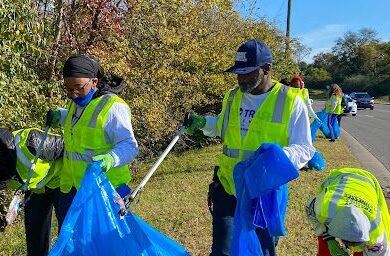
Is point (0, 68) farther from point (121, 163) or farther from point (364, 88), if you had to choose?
point (364, 88)

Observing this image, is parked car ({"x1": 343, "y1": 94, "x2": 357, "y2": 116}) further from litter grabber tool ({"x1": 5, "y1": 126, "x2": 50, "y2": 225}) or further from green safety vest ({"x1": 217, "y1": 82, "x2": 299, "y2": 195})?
litter grabber tool ({"x1": 5, "y1": 126, "x2": 50, "y2": 225})

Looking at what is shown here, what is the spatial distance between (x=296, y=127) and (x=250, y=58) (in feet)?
1.73

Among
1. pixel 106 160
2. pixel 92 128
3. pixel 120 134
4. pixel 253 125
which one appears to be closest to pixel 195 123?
pixel 253 125

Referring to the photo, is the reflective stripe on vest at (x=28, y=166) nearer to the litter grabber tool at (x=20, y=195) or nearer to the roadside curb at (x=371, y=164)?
the litter grabber tool at (x=20, y=195)

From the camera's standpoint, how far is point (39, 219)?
12.8 feet

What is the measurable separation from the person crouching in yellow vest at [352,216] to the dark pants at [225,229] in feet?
2.20

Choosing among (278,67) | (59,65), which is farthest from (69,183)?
(278,67)

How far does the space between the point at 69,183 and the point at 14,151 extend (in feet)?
1.85

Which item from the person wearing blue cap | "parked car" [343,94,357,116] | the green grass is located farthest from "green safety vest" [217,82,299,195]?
"parked car" [343,94,357,116]

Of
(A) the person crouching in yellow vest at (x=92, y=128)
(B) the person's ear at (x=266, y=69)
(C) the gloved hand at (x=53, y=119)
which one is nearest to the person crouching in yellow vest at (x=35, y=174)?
(C) the gloved hand at (x=53, y=119)

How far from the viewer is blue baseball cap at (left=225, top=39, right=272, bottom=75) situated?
3.26m

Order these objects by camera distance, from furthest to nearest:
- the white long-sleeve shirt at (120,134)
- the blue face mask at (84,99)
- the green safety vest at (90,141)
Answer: the blue face mask at (84,99) → the green safety vest at (90,141) → the white long-sleeve shirt at (120,134)

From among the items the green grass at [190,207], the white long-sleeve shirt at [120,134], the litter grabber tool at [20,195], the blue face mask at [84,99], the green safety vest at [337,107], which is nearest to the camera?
the white long-sleeve shirt at [120,134]

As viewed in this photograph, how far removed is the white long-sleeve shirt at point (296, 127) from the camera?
3.00 m
